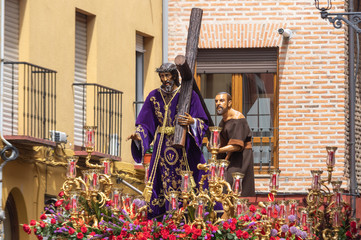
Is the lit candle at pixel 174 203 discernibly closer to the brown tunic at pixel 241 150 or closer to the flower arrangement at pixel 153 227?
the flower arrangement at pixel 153 227

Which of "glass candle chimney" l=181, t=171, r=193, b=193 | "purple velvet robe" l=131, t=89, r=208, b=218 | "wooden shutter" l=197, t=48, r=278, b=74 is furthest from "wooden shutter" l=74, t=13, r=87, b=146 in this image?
"glass candle chimney" l=181, t=171, r=193, b=193

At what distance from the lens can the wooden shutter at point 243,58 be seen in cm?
2425

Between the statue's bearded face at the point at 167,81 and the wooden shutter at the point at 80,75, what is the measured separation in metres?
7.26

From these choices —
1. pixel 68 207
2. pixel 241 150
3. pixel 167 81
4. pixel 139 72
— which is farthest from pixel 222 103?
pixel 139 72

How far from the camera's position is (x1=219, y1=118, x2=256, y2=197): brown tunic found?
16578mm

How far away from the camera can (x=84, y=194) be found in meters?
14.5

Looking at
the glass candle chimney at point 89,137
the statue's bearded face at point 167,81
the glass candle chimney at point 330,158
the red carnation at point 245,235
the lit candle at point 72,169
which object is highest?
the statue's bearded face at point 167,81

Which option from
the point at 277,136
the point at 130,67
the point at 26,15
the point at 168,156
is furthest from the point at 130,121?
the point at 168,156

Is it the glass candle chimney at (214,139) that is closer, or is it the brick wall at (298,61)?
the glass candle chimney at (214,139)

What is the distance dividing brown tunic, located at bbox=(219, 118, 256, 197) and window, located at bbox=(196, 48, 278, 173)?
7.24 meters

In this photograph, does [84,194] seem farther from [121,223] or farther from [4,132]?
[4,132]

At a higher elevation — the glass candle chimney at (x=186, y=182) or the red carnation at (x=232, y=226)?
the glass candle chimney at (x=186, y=182)

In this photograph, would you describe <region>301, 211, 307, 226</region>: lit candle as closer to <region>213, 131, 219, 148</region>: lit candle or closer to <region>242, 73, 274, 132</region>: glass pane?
<region>213, 131, 219, 148</region>: lit candle

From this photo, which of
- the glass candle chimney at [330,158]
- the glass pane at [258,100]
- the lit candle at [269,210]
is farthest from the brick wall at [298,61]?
the lit candle at [269,210]
